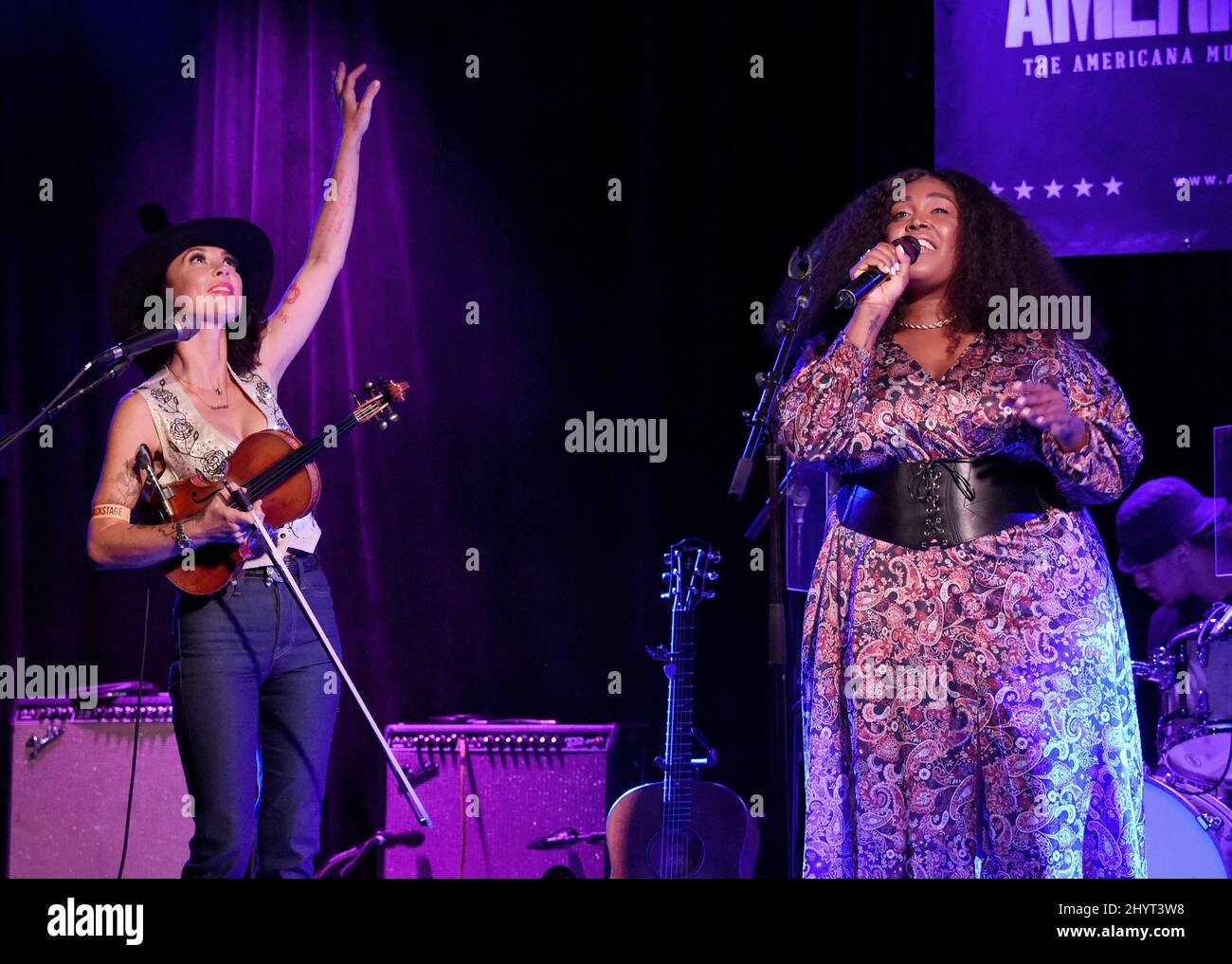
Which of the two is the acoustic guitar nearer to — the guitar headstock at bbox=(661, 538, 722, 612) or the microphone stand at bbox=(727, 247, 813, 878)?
the guitar headstock at bbox=(661, 538, 722, 612)

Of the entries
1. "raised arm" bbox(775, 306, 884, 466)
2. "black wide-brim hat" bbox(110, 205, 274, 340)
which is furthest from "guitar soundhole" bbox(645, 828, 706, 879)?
"black wide-brim hat" bbox(110, 205, 274, 340)

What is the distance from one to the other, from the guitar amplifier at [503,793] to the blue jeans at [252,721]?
1132 millimetres

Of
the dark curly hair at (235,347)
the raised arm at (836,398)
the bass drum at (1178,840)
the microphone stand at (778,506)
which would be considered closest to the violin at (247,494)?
the dark curly hair at (235,347)

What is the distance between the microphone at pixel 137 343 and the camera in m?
2.63

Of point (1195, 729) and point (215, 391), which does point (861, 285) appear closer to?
point (215, 391)

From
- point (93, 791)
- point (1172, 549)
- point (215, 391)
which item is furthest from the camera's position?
point (93, 791)

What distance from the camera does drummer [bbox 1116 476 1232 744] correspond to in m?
A: 3.86

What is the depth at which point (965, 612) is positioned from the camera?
2.36m

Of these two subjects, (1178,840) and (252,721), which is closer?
(252,721)

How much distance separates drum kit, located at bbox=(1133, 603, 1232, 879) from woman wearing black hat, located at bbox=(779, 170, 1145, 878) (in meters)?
1.15

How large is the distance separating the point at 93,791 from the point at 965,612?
290 cm

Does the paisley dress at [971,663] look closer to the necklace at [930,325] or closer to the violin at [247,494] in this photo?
the necklace at [930,325]

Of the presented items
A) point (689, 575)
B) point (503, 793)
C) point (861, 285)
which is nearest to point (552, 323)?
point (689, 575)
